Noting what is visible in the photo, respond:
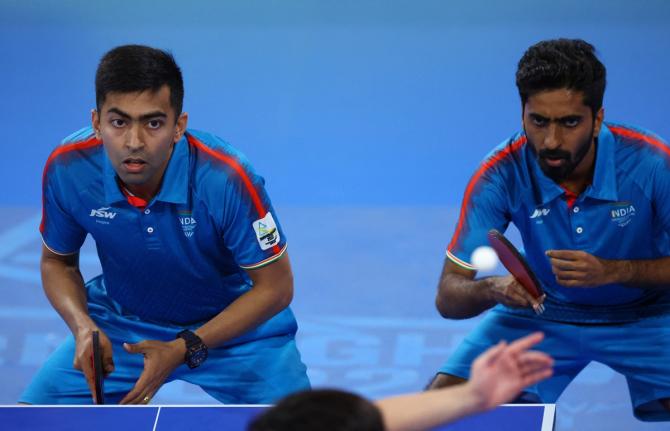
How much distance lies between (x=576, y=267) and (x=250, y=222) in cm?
134

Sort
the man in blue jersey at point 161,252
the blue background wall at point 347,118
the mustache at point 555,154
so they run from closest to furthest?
the man in blue jersey at point 161,252, the mustache at point 555,154, the blue background wall at point 347,118

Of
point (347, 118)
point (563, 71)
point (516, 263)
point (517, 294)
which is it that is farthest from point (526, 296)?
point (347, 118)

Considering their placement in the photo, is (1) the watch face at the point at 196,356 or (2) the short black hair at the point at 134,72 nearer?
(2) the short black hair at the point at 134,72

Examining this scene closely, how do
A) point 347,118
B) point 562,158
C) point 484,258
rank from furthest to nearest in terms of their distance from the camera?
1. point 347,118
2. point 484,258
3. point 562,158

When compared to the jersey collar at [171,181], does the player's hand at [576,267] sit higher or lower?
lower

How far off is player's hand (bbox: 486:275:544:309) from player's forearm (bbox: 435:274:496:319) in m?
0.09

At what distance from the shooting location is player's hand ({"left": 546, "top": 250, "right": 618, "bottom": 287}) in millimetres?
4793

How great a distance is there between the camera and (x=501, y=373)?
113 inches

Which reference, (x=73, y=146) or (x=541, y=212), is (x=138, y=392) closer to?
(x=73, y=146)

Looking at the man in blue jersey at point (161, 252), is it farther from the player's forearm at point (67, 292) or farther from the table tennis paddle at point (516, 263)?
the table tennis paddle at point (516, 263)

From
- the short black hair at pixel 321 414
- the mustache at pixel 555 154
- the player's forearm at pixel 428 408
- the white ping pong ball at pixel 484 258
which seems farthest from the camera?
the white ping pong ball at pixel 484 258

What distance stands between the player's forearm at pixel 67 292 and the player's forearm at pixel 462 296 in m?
1.49

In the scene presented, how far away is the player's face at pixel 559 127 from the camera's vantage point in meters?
4.98

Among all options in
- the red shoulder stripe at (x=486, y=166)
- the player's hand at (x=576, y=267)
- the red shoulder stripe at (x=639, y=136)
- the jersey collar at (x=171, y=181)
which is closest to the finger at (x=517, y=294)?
the player's hand at (x=576, y=267)
